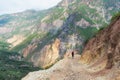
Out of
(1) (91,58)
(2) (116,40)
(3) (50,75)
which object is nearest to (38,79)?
(3) (50,75)

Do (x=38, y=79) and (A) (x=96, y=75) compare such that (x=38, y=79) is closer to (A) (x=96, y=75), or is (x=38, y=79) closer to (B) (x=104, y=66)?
(A) (x=96, y=75)

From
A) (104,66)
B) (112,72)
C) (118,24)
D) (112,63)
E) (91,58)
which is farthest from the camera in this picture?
(91,58)

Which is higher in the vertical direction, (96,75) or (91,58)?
(96,75)

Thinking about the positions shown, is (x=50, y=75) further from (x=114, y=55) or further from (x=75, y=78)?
(x=114, y=55)

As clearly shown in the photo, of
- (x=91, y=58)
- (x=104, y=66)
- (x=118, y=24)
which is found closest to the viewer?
(x=104, y=66)

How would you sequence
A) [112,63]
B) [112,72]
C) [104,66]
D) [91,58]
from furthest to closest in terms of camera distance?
[91,58] < [104,66] < [112,63] < [112,72]

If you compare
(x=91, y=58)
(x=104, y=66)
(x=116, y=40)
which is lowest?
(x=91, y=58)

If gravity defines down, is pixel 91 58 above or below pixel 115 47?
below

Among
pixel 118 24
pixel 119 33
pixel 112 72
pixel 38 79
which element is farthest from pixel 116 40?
pixel 38 79

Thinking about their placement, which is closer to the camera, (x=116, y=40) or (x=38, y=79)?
(x=38, y=79)
